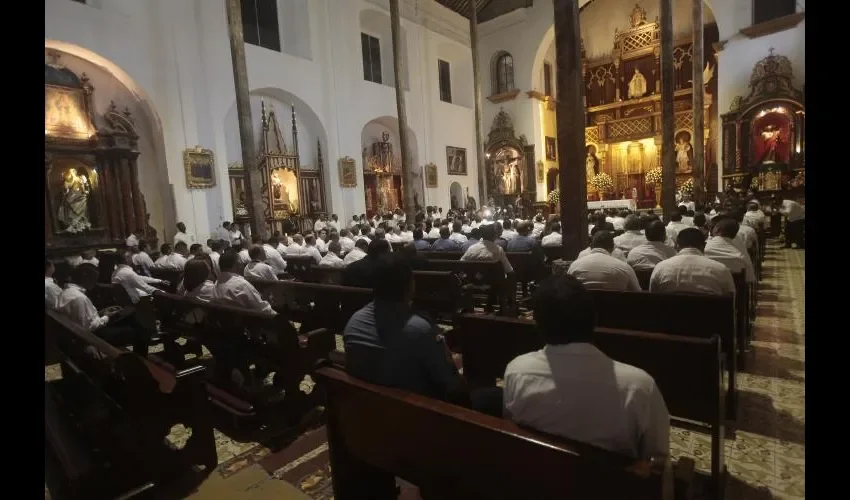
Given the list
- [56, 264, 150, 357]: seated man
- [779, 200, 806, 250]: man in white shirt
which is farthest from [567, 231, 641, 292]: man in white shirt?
[779, 200, 806, 250]: man in white shirt

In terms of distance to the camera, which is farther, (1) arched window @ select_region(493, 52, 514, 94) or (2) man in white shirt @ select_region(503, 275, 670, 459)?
(1) arched window @ select_region(493, 52, 514, 94)

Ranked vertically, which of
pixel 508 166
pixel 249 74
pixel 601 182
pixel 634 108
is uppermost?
pixel 634 108

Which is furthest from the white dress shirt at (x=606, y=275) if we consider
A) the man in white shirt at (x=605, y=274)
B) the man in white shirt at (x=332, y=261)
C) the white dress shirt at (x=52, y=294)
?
the white dress shirt at (x=52, y=294)

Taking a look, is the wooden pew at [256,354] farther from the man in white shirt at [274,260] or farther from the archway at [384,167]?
the archway at [384,167]

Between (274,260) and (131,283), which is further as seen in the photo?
(274,260)

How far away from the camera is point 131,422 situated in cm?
250

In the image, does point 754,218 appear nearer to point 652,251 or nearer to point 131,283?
point 652,251

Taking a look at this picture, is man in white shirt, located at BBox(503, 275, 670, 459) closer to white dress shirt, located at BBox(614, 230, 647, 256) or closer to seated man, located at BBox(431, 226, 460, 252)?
white dress shirt, located at BBox(614, 230, 647, 256)

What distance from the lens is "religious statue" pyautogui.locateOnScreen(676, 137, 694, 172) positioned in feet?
65.7

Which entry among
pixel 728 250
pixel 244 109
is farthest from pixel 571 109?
pixel 244 109

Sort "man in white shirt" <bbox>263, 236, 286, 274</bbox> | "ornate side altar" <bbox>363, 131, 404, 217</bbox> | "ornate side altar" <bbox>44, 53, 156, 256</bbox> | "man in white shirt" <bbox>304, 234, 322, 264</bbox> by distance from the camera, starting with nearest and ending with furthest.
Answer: "man in white shirt" <bbox>263, 236, 286, 274</bbox> → "man in white shirt" <bbox>304, 234, 322, 264</bbox> → "ornate side altar" <bbox>44, 53, 156, 256</bbox> → "ornate side altar" <bbox>363, 131, 404, 217</bbox>

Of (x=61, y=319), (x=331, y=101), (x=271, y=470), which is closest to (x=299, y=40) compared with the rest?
(x=331, y=101)

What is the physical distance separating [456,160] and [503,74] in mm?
4868

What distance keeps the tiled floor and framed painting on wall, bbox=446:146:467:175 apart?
16.8m
